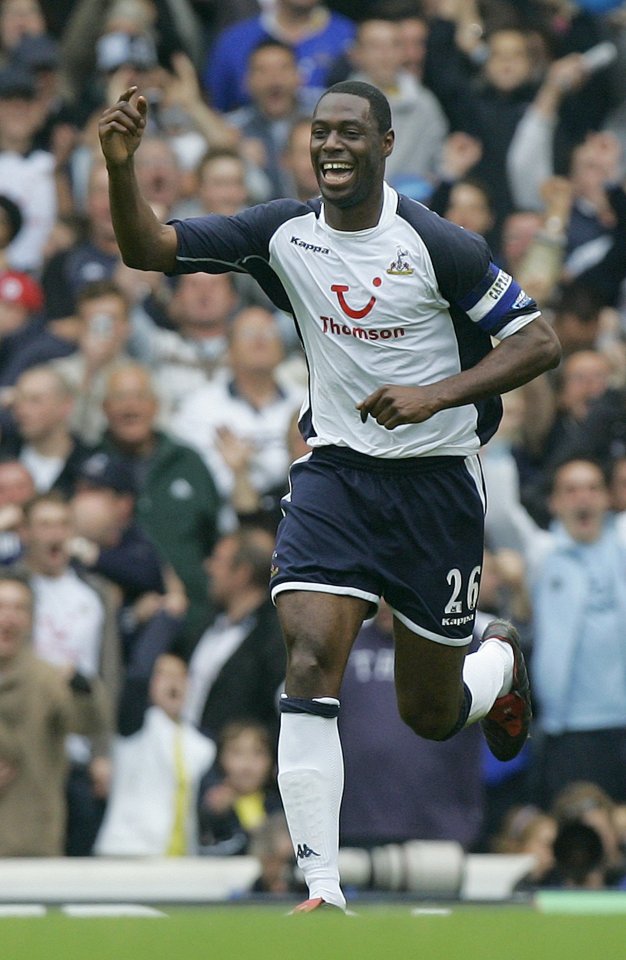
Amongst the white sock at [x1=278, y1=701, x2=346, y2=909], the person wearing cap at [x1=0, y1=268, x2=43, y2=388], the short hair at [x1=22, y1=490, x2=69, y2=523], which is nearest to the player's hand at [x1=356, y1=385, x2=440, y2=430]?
the white sock at [x1=278, y1=701, x2=346, y2=909]

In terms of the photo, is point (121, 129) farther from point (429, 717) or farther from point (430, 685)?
point (429, 717)

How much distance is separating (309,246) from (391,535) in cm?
101

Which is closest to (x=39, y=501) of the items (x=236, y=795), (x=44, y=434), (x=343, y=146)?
(x=44, y=434)

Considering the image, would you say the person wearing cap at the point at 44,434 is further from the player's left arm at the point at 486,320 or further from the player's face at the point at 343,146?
the player's face at the point at 343,146

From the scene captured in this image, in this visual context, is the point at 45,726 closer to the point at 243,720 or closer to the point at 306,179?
the point at 243,720

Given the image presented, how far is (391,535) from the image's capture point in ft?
25.2

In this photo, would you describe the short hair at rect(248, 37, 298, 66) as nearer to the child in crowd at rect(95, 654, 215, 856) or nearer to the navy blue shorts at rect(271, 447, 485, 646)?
the child in crowd at rect(95, 654, 215, 856)

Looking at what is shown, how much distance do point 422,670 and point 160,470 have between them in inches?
166

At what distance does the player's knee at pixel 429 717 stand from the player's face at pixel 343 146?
1.78 metres

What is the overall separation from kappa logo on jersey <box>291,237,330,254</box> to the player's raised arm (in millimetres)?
411

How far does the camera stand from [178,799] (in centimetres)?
1086

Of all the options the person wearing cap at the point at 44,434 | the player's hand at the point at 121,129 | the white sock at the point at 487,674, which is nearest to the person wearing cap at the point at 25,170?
the person wearing cap at the point at 44,434

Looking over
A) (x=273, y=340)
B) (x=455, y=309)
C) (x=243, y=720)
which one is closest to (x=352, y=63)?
(x=273, y=340)

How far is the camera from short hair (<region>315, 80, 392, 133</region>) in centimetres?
746
